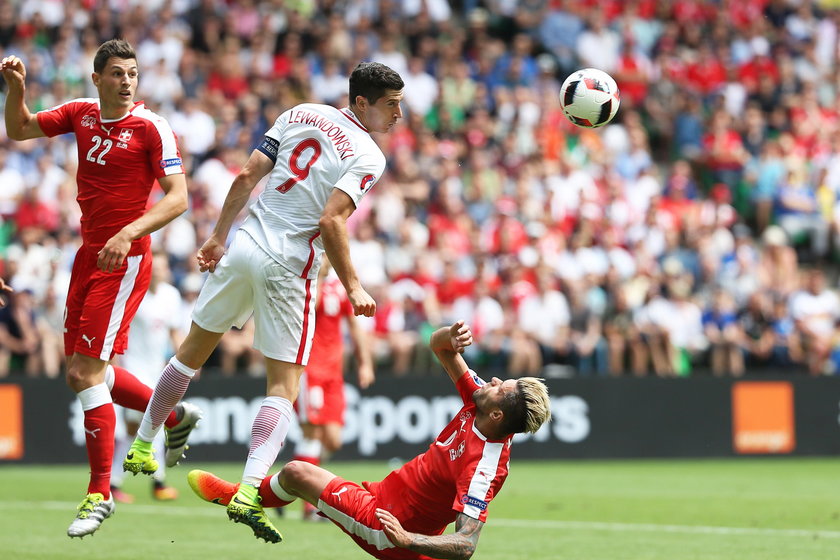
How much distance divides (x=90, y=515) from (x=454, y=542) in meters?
2.60

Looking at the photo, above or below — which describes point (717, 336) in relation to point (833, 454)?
above

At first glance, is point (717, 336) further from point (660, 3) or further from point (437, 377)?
point (660, 3)

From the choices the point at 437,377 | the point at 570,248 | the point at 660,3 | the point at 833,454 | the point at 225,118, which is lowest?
the point at 833,454

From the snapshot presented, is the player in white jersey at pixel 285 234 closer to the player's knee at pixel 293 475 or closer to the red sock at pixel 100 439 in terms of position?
the player's knee at pixel 293 475

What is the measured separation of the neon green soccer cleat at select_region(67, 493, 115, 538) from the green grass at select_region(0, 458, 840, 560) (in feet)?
2.55

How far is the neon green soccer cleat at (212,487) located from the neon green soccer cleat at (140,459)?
508 mm

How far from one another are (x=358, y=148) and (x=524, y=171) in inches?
490

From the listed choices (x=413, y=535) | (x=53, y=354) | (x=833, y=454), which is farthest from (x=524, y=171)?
(x=413, y=535)

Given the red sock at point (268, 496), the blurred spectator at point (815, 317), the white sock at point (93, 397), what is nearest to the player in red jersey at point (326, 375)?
the white sock at point (93, 397)

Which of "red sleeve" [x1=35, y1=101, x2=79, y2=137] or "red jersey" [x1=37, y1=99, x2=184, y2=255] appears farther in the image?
"red sleeve" [x1=35, y1=101, x2=79, y2=137]

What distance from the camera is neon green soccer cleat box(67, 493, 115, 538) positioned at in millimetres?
8406

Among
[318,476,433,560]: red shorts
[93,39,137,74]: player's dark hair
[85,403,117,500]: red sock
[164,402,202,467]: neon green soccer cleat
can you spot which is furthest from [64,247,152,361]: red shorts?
[318,476,433,560]: red shorts

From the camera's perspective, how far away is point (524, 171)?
20750mm

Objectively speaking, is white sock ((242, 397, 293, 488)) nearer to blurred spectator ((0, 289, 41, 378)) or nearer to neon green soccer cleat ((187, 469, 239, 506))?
neon green soccer cleat ((187, 469, 239, 506))
